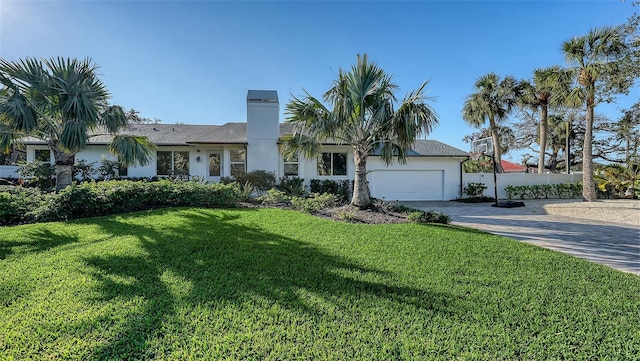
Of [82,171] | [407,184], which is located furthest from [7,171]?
[407,184]

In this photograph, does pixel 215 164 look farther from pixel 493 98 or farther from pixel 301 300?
pixel 493 98

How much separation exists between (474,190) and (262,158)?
13.3m

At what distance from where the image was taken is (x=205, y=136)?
15961 mm

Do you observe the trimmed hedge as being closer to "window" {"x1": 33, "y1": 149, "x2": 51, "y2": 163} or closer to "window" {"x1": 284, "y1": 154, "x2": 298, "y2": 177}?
"window" {"x1": 284, "y1": 154, "x2": 298, "y2": 177}

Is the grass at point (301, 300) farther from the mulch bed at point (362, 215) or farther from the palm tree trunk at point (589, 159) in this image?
the palm tree trunk at point (589, 159)

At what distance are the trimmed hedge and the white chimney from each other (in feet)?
16.5

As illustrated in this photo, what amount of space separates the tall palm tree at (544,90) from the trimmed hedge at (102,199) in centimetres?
1858

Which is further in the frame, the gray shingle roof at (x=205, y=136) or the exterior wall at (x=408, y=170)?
the exterior wall at (x=408, y=170)

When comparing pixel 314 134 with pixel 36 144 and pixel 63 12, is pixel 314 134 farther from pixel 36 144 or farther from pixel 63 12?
pixel 36 144

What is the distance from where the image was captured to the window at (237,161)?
15773 millimetres

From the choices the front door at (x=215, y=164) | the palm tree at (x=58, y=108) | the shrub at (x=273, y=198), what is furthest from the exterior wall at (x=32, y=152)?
the shrub at (x=273, y=198)

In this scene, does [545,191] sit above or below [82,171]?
below

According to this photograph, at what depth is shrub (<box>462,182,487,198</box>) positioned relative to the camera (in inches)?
690

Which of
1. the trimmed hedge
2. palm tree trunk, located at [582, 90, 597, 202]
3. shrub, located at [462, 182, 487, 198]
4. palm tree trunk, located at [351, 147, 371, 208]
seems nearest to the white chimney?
the trimmed hedge
